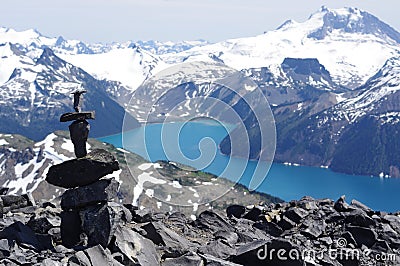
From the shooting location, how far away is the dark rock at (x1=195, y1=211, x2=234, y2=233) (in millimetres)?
39344

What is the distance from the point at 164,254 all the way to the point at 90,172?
19.2 ft

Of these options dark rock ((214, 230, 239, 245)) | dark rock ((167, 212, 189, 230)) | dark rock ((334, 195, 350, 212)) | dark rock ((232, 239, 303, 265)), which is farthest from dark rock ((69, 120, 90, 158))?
dark rock ((334, 195, 350, 212))

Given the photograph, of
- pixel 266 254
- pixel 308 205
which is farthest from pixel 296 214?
pixel 266 254

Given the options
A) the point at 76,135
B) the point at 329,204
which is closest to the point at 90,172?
the point at 76,135

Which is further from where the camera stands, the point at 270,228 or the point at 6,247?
the point at 270,228

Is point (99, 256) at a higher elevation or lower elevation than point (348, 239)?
lower

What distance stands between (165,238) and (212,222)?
10.1m

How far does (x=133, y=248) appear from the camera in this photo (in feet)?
87.7

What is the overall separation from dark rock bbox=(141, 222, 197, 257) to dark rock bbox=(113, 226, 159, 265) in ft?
6.45

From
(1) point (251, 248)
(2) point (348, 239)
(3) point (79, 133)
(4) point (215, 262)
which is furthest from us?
(2) point (348, 239)

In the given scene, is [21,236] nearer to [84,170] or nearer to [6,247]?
[6,247]

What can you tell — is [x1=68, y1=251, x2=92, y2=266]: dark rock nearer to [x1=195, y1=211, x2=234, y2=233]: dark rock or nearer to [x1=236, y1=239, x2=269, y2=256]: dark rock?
[x1=236, y1=239, x2=269, y2=256]: dark rock

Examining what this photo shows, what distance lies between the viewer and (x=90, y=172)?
1077 inches

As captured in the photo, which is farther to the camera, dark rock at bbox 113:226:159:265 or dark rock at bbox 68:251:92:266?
dark rock at bbox 113:226:159:265
